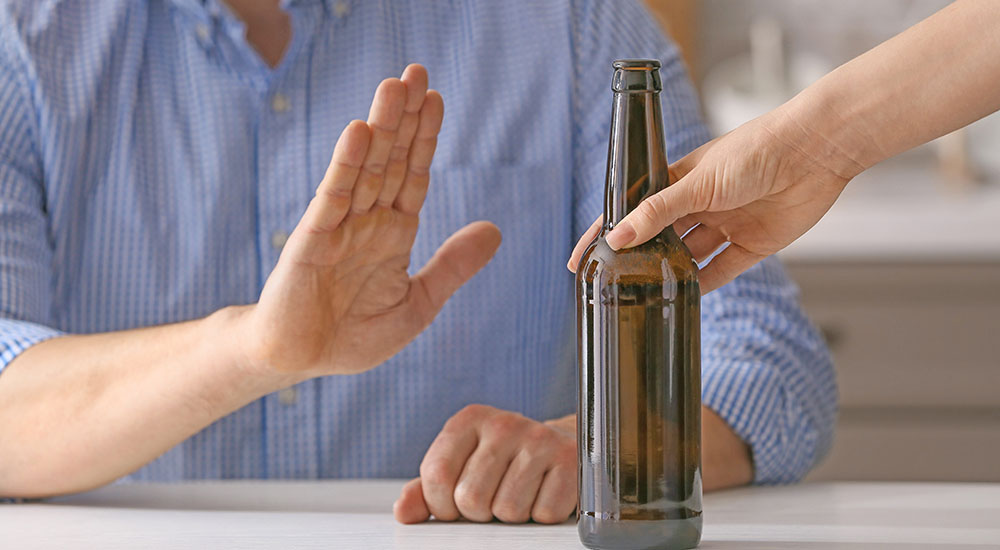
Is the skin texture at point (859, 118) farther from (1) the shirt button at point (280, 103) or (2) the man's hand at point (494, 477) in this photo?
(1) the shirt button at point (280, 103)

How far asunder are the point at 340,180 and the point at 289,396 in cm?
56

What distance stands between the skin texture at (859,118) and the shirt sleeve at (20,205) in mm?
674

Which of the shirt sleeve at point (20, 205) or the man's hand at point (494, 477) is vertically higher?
the shirt sleeve at point (20, 205)

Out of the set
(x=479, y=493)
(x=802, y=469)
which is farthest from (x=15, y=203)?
(x=802, y=469)

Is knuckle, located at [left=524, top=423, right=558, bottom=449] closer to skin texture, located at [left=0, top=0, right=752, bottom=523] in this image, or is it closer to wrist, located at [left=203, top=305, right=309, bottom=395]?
skin texture, located at [left=0, top=0, right=752, bottom=523]

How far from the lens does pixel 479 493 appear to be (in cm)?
83

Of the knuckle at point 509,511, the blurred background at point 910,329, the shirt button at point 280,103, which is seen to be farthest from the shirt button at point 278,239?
the blurred background at point 910,329

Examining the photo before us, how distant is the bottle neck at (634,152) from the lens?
68 centimetres

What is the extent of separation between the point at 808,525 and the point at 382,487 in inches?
15.3

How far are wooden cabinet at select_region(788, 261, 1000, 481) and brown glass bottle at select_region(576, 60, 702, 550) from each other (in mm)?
1677

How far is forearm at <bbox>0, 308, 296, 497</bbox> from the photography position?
3.12 feet

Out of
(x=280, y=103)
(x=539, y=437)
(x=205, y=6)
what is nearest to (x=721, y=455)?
(x=539, y=437)

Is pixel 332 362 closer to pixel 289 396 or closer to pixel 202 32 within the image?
pixel 289 396

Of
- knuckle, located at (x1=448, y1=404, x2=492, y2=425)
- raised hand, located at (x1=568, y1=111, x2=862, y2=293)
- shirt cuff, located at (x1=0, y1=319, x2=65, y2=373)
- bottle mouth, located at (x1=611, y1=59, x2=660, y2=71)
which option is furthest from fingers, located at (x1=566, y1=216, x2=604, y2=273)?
shirt cuff, located at (x1=0, y1=319, x2=65, y2=373)
